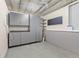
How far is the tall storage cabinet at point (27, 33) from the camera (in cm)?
583

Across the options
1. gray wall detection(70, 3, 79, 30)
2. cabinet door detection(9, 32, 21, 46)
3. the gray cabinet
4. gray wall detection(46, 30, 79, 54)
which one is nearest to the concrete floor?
gray wall detection(46, 30, 79, 54)

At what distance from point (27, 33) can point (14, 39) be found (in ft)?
4.30

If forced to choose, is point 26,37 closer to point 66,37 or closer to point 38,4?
point 38,4

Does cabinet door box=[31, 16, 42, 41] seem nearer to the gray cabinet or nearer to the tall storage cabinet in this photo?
the tall storage cabinet

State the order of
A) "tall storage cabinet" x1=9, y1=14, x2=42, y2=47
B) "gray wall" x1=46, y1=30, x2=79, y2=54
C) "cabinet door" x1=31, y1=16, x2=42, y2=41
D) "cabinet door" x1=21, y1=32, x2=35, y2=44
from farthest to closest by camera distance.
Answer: "cabinet door" x1=31, y1=16, x2=42, y2=41, "cabinet door" x1=21, y1=32, x2=35, y2=44, "tall storage cabinet" x1=9, y1=14, x2=42, y2=47, "gray wall" x1=46, y1=30, x2=79, y2=54

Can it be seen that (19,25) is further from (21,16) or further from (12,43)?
(12,43)

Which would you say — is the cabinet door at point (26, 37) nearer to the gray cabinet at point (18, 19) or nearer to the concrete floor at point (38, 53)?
the gray cabinet at point (18, 19)

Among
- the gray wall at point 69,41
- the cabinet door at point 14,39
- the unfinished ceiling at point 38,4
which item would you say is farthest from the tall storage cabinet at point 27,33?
the gray wall at point 69,41

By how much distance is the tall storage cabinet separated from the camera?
5.83m

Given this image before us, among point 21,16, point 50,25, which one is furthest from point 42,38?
point 21,16

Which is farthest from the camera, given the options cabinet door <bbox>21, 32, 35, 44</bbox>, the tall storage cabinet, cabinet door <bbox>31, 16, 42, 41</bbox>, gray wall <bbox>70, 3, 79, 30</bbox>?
cabinet door <bbox>31, 16, 42, 41</bbox>

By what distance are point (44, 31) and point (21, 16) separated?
321 centimetres

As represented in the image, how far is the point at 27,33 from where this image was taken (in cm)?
690

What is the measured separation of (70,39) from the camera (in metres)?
4.68
